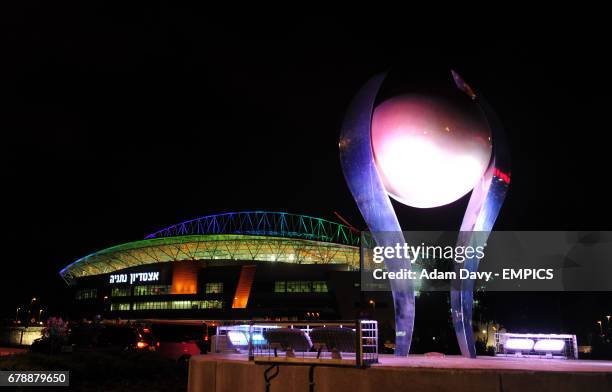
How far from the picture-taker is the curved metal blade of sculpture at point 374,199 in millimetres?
14117

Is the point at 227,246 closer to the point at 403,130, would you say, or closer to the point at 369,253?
the point at 369,253

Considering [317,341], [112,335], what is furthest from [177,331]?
[317,341]

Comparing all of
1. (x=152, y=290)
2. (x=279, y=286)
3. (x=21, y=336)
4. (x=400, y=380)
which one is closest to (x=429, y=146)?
(x=400, y=380)

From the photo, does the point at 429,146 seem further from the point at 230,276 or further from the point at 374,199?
the point at 230,276

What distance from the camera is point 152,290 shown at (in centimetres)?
9338

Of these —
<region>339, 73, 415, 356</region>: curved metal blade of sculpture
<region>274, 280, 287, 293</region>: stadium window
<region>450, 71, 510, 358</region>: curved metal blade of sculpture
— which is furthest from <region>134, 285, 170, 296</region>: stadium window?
<region>450, 71, 510, 358</region>: curved metal blade of sculpture

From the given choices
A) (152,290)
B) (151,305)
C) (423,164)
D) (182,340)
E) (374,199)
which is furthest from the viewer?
(152,290)

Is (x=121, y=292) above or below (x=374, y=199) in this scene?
above

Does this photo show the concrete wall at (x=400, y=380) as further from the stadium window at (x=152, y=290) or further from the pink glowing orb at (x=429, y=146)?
the stadium window at (x=152, y=290)

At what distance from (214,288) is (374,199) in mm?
75263

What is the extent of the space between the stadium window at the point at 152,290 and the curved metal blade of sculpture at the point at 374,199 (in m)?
81.6

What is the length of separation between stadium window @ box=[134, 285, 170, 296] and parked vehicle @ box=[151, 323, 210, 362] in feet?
227

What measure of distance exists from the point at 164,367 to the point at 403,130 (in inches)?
411

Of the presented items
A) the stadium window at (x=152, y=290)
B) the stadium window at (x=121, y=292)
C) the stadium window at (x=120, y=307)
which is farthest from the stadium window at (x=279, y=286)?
the stadium window at (x=120, y=307)
